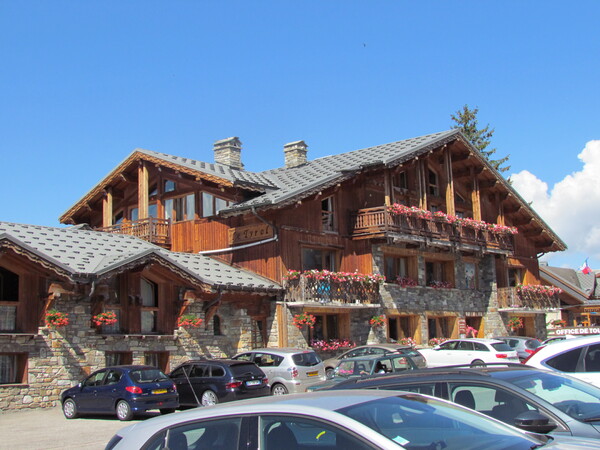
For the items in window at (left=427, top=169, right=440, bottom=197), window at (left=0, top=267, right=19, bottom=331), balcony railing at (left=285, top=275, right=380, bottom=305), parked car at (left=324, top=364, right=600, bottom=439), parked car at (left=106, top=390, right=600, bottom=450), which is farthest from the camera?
window at (left=427, top=169, right=440, bottom=197)

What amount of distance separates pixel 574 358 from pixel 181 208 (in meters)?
21.7

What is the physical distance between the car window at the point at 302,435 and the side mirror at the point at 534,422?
7.77 feet

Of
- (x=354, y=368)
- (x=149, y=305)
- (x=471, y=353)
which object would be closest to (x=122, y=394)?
(x=354, y=368)

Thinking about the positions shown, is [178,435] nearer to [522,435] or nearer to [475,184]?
[522,435]

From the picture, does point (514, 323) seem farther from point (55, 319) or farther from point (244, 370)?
point (55, 319)

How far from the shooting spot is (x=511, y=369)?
8.01 m

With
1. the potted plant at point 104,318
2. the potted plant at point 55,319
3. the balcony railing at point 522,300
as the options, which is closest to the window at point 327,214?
the potted plant at point 104,318

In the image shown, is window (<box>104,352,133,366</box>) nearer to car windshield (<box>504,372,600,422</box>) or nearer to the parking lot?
the parking lot

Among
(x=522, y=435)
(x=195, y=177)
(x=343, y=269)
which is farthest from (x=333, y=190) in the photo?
(x=522, y=435)

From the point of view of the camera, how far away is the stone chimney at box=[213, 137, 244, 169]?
3222 centimetres

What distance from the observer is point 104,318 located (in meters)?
20.9

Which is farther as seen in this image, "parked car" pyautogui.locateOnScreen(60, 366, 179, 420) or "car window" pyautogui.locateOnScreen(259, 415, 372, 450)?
"parked car" pyautogui.locateOnScreen(60, 366, 179, 420)

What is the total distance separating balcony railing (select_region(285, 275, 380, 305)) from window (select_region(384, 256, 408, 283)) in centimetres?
284

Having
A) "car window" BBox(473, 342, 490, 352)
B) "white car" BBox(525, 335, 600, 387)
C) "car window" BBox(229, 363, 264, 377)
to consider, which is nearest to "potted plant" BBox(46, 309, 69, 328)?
"car window" BBox(229, 363, 264, 377)
